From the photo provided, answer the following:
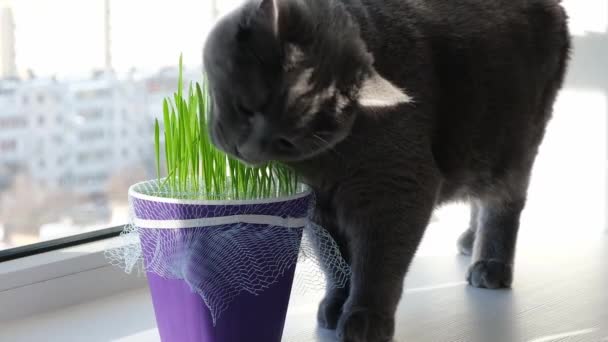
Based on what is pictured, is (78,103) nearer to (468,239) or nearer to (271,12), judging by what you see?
(271,12)

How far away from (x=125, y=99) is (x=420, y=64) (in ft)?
1.76

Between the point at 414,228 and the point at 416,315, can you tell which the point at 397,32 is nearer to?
the point at 414,228

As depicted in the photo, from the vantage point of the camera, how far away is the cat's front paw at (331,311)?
1.09m

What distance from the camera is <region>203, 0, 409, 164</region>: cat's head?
883 mm

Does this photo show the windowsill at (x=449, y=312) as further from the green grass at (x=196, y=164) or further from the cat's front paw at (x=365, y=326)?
the green grass at (x=196, y=164)

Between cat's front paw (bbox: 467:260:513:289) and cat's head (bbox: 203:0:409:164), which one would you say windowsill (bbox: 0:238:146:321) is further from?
cat's front paw (bbox: 467:260:513:289)

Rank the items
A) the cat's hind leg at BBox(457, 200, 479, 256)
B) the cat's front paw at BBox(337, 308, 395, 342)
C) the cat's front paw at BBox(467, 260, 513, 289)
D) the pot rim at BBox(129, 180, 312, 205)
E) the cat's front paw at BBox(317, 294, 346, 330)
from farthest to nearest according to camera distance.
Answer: the cat's hind leg at BBox(457, 200, 479, 256), the cat's front paw at BBox(467, 260, 513, 289), the cat's front paw at BBox(317, 294, 346, 330), the cat's front paw at BBox(337, 308, 395, 342), the pot rim at BBox(129, 180, 312, 205)

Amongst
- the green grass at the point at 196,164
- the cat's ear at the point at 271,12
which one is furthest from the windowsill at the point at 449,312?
the cat's ear at the point at 271,12

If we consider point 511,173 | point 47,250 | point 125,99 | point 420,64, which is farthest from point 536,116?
point 47,250

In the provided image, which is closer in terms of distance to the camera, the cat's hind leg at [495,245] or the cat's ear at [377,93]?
the cat's ear at [377,93]

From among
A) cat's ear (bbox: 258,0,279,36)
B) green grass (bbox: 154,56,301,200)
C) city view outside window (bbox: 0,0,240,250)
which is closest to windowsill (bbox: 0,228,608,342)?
city view outside window (bbox: 0,0,240,250)

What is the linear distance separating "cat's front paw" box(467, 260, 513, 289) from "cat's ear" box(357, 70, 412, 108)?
0.42 m

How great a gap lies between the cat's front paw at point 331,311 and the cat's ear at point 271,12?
1.33 feet

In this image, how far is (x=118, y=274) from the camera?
1234 millimetres
